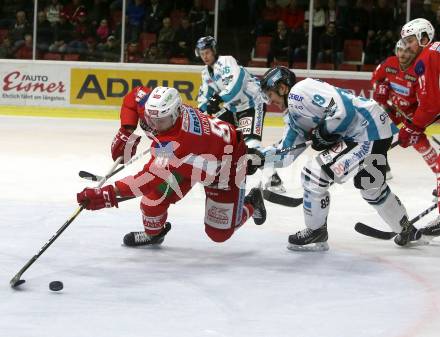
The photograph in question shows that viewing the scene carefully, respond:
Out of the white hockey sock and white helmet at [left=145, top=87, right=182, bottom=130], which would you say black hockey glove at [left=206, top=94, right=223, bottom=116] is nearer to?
the white hockey sock

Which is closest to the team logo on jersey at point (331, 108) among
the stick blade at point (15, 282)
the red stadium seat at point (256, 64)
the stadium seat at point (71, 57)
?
the stick blade at point (15, 282)

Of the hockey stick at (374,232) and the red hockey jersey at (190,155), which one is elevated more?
the red hockey jersey at (190,155)

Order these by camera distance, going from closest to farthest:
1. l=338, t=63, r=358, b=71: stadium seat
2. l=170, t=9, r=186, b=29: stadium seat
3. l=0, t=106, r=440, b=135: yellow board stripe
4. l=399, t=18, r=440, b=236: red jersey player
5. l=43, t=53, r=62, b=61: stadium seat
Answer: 1. l=399, t=18, r=440, b=236: red jersey player
2. l=0, t=106, r=440, b=135: yellow board stripe
3. l=338, t=63, r=358, b=71: stadium seat
4. l=43, t=53, r=62, b=61: stadium seat
5. l=170, t=9, r=186, b=29: stadium seat

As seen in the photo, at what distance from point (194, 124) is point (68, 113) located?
21.3 feet

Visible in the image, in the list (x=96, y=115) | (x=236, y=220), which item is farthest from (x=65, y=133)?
(x=236, y=220)

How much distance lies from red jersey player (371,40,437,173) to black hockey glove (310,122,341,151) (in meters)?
1.61

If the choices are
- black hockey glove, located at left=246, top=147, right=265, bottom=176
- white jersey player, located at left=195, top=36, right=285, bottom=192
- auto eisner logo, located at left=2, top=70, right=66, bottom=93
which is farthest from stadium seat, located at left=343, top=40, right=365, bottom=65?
black hockey glove, located at left=246, top=147, right=265, bottom=176

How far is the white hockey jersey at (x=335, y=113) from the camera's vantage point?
458 cm

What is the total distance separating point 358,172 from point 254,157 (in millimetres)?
550

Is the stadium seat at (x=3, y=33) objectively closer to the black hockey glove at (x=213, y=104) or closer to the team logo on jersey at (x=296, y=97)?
the black hockey glove at (x=213, y=104)

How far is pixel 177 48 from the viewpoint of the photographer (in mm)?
11320

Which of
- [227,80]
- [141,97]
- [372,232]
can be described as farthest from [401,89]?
[141,97]

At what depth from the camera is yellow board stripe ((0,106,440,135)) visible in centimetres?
1050

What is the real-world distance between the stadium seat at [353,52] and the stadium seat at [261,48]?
0.96 m
